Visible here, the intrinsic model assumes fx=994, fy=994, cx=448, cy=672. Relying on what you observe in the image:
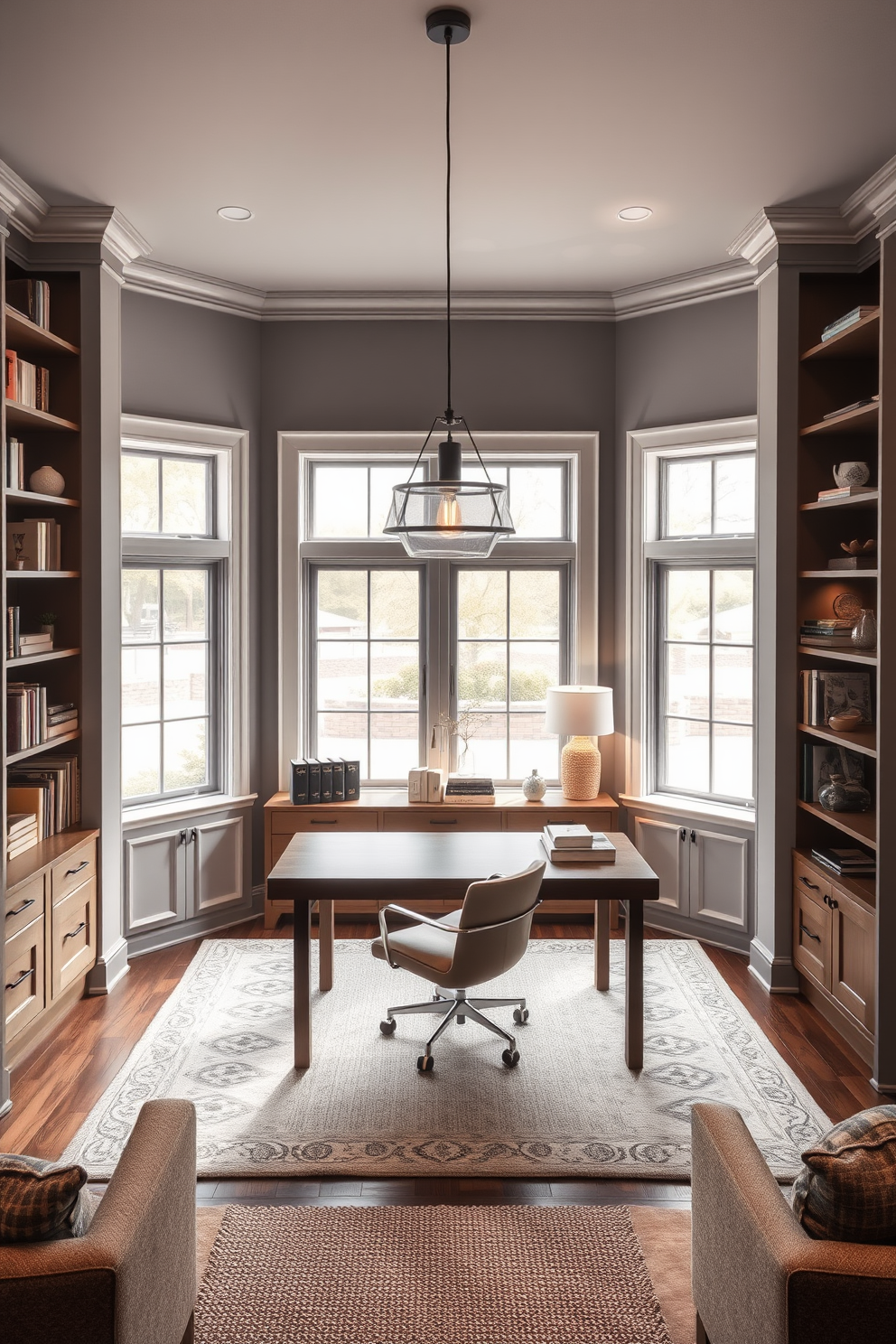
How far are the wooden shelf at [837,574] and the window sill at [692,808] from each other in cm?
126

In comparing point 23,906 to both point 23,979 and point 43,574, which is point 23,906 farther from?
point 43,574

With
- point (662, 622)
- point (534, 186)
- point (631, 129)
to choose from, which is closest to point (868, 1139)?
point (631, 129)

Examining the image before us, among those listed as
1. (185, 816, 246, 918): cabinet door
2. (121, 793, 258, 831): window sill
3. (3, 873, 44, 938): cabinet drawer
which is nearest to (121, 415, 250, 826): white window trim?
(121, 793, 258, 831): window sill

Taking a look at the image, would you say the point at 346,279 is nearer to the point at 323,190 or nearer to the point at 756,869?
the point at 323,190

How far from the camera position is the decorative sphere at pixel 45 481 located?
4.15 metres

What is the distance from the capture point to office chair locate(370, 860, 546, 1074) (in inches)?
133

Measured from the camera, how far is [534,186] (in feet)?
13.2

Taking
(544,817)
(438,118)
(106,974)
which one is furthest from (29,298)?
(544,817)

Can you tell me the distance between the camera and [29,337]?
13.1ft

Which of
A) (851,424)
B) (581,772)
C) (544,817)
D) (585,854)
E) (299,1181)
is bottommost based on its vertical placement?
(299,1181)

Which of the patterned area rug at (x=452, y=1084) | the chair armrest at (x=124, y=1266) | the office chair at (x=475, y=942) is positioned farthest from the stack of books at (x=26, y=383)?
the chair armrest at (x=124, y=1266)

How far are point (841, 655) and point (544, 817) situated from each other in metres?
1.92

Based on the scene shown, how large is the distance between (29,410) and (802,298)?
3256mm

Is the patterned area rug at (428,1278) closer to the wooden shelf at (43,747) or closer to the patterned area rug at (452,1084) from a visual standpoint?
the patterned area rug at (452,1084)
